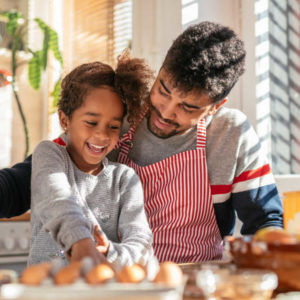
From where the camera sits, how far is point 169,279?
1.63 ft

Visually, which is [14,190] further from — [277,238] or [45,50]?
[45,50]

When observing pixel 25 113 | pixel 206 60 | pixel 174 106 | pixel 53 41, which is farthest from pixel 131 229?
pixel 53 41

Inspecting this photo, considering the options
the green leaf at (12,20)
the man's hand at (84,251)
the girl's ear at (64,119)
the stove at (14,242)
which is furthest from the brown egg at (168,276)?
the green leaf at (12,20)

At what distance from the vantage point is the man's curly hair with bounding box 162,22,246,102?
1092 mm

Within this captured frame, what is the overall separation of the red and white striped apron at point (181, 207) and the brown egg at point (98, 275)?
28.0 inches

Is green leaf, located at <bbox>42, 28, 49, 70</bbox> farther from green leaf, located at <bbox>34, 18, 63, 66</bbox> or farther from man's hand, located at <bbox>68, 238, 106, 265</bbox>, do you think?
man's hand, located at <bbox>68, 238, 106, 265</bbox>

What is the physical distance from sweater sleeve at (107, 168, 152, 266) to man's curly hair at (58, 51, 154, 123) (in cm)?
19

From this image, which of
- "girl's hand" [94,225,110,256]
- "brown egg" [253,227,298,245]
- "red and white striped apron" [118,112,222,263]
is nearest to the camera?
"brown egg" [253,227,298,245]

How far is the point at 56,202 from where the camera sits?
2.72 ft

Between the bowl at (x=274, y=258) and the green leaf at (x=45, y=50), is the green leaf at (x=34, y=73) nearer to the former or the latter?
the green leaf at (x=45, y=50)

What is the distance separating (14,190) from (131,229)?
13.7 inches

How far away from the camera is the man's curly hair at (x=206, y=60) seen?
1.09 meters

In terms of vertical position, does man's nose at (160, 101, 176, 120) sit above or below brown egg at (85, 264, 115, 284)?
above

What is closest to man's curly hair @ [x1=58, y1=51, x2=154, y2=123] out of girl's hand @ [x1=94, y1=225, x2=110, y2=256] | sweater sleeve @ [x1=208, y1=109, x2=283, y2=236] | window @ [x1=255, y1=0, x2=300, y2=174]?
sweater sleeve @ [x1=208, y1=109, x2=283, y2=236]
